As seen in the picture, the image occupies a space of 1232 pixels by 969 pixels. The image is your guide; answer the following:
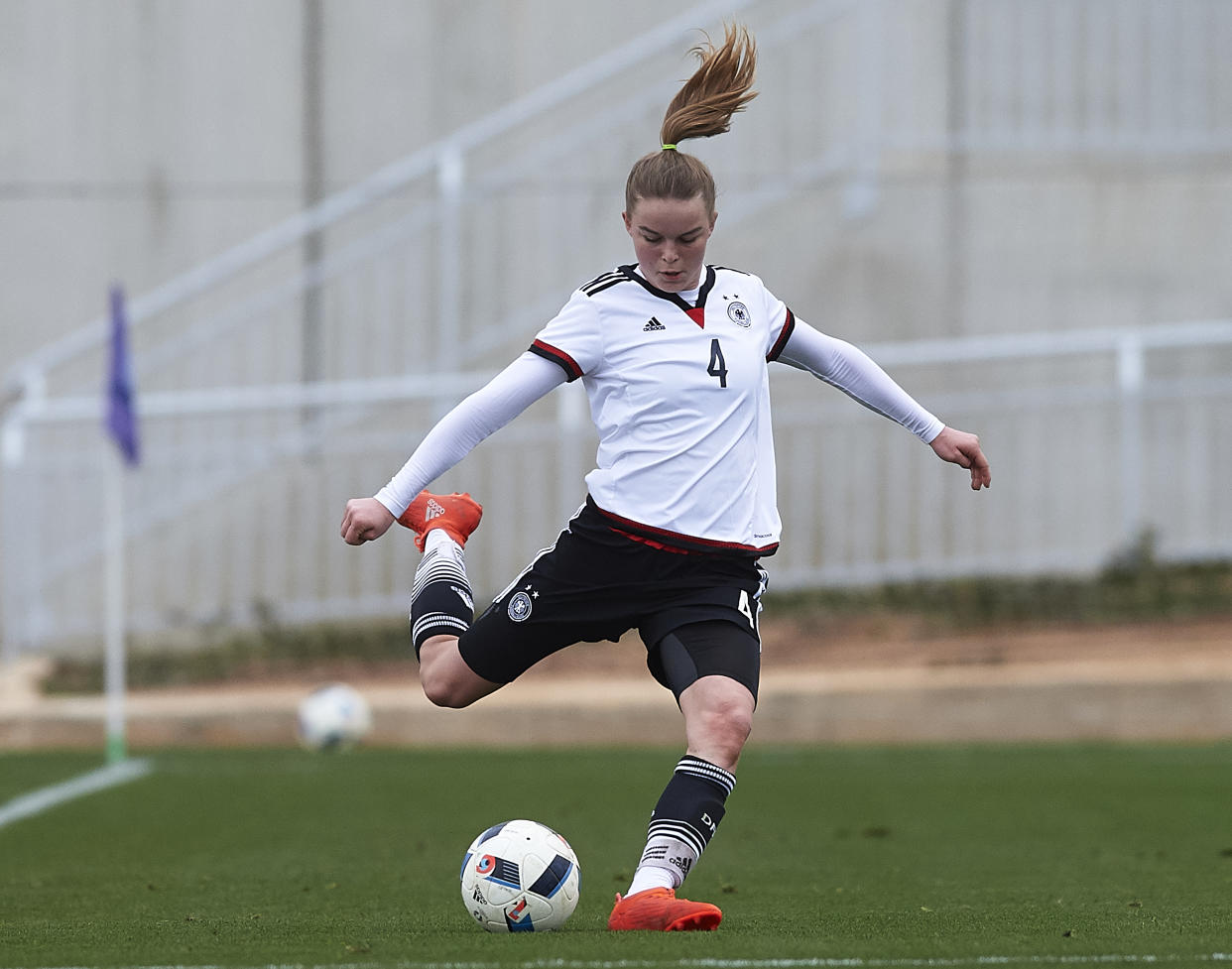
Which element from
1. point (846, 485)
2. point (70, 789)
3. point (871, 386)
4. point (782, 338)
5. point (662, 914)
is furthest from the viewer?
point (846, 485)

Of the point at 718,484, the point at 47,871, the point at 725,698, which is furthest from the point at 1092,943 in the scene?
the point at 47,871

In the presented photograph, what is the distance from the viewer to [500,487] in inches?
509

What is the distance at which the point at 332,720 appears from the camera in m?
11.4

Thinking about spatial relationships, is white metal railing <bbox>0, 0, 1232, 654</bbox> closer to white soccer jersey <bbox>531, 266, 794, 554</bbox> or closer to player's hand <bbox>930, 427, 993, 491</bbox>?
player's hand <bbox>930, 427, 993, 491</bbox>

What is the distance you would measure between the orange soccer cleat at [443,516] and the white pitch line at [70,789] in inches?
121

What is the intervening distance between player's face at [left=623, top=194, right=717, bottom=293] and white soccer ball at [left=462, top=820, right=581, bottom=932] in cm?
143

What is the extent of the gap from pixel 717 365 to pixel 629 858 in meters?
2.40

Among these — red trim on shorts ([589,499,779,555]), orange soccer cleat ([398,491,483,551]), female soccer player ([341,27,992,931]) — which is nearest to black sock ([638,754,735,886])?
female soccer player ([341,27,992,931])

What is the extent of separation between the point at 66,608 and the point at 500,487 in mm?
3177

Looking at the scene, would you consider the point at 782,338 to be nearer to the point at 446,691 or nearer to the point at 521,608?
the point at 521,608

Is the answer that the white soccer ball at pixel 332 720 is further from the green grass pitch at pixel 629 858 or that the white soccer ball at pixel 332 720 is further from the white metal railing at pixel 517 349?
the white metal railing at pixel 517 349

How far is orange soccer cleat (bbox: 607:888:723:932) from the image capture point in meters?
4.31

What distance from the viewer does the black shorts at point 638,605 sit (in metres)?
4.68

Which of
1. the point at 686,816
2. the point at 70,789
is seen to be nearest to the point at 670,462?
the point at 686,816
